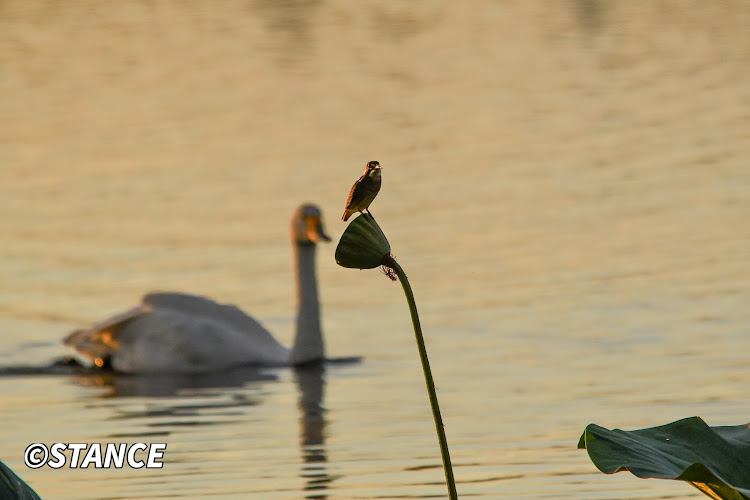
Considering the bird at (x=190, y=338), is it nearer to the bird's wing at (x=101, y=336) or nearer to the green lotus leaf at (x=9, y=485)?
the bird's wing at (x=101, y=336)

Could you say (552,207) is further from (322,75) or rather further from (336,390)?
(322,75)

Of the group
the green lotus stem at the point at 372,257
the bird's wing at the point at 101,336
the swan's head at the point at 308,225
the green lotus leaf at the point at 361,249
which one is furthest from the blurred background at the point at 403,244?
the green lotus leaf at the point at 361,249

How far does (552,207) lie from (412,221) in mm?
1320

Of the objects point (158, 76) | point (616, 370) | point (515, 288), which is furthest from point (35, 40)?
point (616, 370)

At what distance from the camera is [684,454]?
17.3 feet

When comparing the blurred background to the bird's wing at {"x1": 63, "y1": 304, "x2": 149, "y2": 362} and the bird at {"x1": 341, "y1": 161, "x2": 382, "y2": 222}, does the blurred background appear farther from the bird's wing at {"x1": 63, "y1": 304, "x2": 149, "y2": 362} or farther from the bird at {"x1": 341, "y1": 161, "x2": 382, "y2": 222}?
the bird at {"x1": 341, "y1": 161, "x2": 382, "y2": 222}

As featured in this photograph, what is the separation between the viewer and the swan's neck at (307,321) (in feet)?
40.1

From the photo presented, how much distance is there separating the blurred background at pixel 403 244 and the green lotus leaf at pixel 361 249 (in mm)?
3326

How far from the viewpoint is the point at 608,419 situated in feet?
31.8

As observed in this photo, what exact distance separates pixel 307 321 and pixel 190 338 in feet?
2.53

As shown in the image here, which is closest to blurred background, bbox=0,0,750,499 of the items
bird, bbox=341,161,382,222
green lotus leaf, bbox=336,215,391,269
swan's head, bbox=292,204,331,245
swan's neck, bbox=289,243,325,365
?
swan's neck, bbox=289,243,325,365

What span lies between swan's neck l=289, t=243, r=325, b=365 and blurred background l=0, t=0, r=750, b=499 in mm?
167

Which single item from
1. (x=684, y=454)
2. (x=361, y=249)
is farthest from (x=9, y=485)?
(x=684, y=454)

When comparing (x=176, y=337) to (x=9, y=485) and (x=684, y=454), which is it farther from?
(x=684, y=454)
